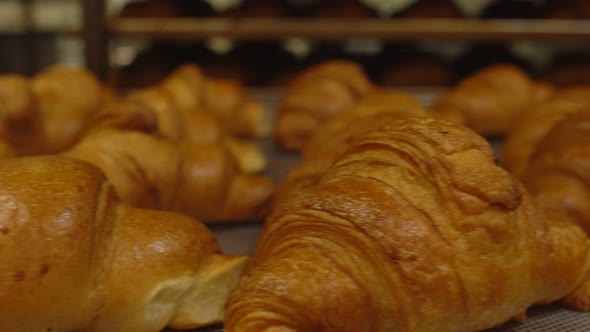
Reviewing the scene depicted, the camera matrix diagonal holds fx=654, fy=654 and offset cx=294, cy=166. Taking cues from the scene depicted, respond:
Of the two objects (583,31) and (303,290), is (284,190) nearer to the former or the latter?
(303,290)

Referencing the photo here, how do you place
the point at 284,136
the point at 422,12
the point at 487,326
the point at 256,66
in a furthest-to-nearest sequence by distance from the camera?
1. the point at 256,66
2. the point at 422,12
3. the point at 284,136
4. the point at 487,326

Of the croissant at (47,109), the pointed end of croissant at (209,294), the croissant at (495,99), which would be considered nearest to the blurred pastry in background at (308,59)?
the croissant at (495,99)

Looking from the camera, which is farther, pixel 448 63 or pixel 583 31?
pixel 448 63

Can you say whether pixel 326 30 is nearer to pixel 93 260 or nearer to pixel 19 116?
pixel 19 116

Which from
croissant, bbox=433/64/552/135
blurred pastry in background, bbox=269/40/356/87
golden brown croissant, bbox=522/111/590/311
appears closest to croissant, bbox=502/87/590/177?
golden brown croissant, bbox=522/111/590/311

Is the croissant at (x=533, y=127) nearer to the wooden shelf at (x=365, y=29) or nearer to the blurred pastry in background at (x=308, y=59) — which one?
the wooden shelf at (x=365, y=29)

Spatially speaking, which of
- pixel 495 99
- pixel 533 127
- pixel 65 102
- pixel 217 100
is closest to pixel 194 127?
pixel 65 102

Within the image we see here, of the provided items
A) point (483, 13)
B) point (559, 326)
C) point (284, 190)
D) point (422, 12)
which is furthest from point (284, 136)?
point (483, 13)
